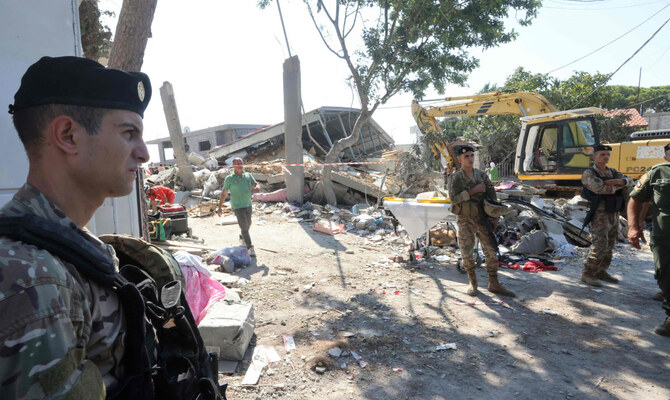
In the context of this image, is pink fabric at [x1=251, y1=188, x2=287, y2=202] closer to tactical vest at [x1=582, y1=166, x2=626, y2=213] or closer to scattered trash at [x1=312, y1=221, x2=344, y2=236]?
scattered trash at [x1=312, y1=221, x2=344, y2=236]

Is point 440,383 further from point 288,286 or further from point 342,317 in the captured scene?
point 288,286

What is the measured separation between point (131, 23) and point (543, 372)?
5.74 m

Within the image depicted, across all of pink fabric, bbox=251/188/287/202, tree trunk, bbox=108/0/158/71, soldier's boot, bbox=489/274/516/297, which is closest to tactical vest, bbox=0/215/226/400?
tree trunk, bbox=108/0/158/71

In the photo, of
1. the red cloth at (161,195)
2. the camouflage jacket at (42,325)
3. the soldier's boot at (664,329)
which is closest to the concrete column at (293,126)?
the red cloth at (161,195)

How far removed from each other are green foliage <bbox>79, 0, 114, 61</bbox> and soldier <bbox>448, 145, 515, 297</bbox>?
6.06 metres

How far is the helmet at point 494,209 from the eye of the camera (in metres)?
4.67

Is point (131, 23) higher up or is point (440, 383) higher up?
point (131, 23)

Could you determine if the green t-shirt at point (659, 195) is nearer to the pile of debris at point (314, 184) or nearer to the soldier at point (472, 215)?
the soldier at point (472, 215)

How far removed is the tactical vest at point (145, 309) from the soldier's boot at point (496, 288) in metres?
4.43

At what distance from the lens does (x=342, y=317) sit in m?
4.14

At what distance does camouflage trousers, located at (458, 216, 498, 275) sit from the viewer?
15.9ft

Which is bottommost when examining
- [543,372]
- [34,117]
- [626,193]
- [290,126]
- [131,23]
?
[543,372]

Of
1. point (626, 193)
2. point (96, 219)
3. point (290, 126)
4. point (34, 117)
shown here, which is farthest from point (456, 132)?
point (34, 117)

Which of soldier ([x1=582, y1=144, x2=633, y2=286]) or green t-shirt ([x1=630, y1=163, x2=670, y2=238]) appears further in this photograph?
soldier ([x1=582, y1=144, x2=633, y2=286])
